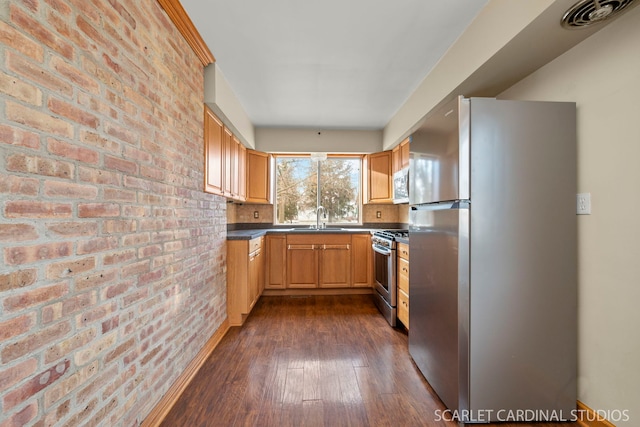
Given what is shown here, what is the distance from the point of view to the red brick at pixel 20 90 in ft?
2.59

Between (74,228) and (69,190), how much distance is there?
0.14 m

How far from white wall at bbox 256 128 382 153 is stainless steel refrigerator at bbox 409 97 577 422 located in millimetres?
2730

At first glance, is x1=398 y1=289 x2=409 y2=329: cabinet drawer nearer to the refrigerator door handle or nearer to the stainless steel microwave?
the refrigerator door handle

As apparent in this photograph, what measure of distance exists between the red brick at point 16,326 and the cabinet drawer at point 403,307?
2.53 m

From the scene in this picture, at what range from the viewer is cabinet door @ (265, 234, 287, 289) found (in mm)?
3852

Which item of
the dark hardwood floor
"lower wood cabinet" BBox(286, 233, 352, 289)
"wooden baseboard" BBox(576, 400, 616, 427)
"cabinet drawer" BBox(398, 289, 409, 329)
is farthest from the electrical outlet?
"lower wood cabinet" BBox(286, 233, 352, 289)

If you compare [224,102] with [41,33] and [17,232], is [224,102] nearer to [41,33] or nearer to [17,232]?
[41,33]

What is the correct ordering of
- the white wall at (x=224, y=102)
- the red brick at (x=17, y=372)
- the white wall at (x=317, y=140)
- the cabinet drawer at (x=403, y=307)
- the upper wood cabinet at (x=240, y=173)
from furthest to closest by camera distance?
the white wall at (x=317, y=140) < the upper wood cabinet at (x=240, y=173) < the cabinet drawer at (x=403, y=307) < the white wall at (x=224, y=102) < the red brick at (x=17, y=372)

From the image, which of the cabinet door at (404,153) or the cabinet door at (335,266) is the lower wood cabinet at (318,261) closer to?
the cabinet door at (335,266)

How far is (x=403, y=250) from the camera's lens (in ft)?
8.91

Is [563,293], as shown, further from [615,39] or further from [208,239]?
[208,239]

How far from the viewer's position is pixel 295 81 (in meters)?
2.67

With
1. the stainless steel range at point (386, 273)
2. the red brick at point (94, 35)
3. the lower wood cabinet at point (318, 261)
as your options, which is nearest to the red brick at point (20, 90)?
the red brick at point (94, 35)

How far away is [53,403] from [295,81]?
107 inches
